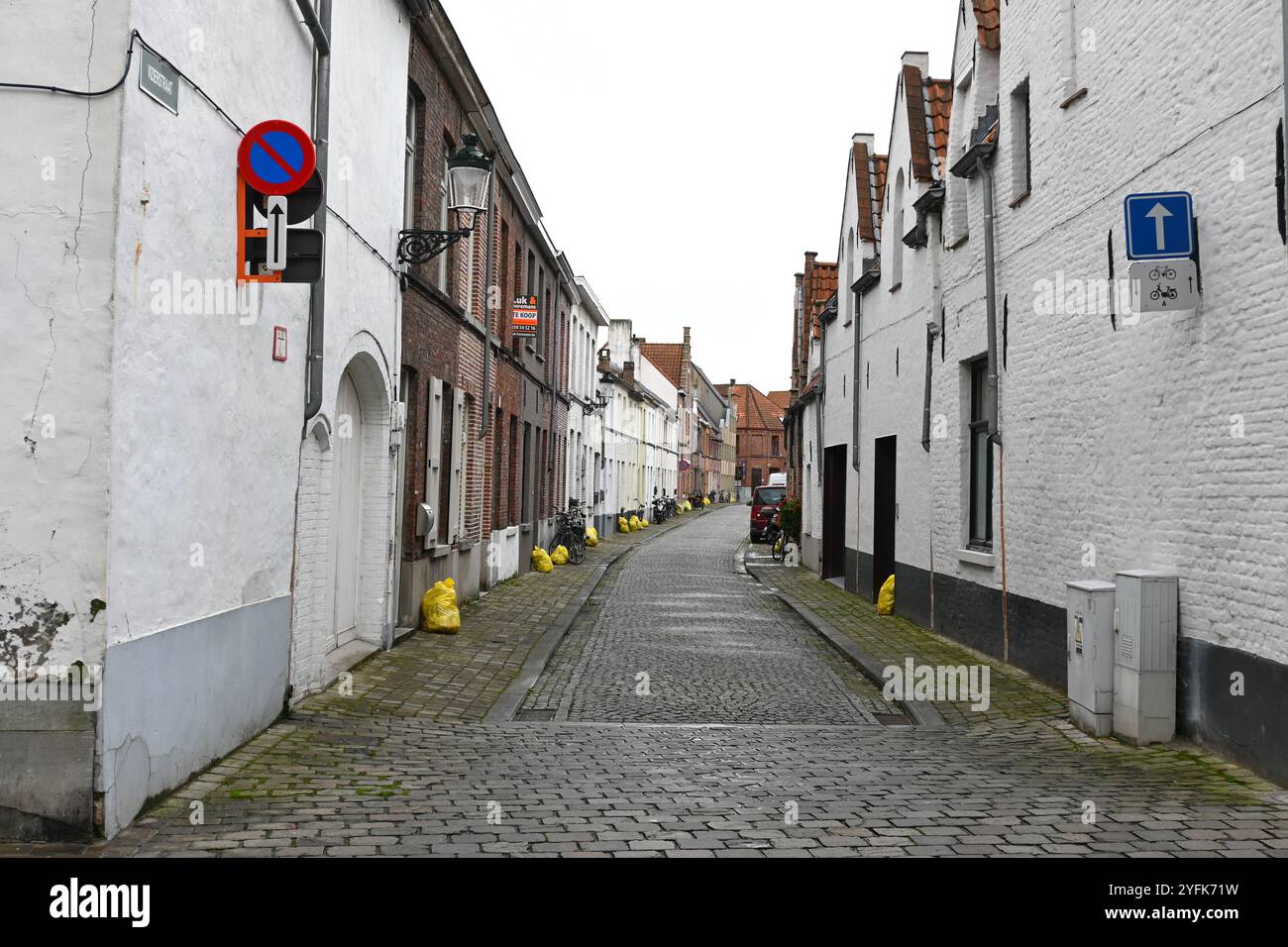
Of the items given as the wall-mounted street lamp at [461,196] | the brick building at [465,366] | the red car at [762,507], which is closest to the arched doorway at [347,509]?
the brick building at [465,366]

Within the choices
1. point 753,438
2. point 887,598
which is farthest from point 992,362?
point 753,438

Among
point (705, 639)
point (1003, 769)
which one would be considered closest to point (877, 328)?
point (705, 639)

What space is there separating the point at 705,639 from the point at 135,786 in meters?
8.86

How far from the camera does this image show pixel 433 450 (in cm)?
1318

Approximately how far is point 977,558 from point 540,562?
41.1 feet

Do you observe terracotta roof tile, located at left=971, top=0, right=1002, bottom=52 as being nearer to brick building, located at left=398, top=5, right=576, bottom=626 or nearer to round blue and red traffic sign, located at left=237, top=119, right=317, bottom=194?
brick building, located at left=398, top=5, right=576, bottom=626

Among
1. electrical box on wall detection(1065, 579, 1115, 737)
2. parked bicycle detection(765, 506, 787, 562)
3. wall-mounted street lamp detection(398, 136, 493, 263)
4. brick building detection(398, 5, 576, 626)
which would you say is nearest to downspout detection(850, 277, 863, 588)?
brick building detection(398, 5, 576, 626)

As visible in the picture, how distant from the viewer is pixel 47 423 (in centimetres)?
509

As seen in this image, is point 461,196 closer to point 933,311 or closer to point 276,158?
point 276,158

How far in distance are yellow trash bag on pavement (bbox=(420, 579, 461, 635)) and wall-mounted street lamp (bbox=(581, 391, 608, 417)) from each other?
62.6 ft

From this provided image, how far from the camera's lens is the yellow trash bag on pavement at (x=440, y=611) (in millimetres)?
12859

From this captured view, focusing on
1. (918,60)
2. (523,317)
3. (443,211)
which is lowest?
(523,317)

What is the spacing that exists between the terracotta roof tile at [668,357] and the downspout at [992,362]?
62416mm
